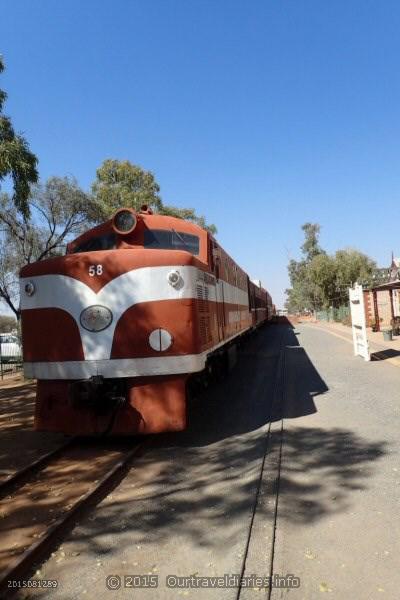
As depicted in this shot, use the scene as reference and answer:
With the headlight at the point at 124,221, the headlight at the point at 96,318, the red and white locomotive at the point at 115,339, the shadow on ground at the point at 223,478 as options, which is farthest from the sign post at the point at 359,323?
the headlight at the point at 96,318

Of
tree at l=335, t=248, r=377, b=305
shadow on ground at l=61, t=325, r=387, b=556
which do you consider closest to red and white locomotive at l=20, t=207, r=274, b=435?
shadow on ground at l=61, t=325, r=387, b=556

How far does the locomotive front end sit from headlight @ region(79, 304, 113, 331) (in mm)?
12

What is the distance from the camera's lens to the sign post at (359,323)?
47.3 ft

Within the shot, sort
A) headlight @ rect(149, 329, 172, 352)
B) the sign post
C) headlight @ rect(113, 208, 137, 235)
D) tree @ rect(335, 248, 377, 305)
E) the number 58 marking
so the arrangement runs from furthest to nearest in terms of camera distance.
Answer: tree @ rect(335, 248, 377, 305)
the sign post
headlight @ rect(113, 208, 137, 235)
the number 58 marking
headlight @ rect(149, 329, 172, 352)

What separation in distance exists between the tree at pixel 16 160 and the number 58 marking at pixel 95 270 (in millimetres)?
6760

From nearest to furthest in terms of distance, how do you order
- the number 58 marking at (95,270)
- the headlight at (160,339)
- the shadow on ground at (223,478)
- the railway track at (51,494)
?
1. the railway track at (51,494)
2. the shadow on ground at (223,478)
3. the headlight at (160,339)
4. the number 58 marking at (95,270)

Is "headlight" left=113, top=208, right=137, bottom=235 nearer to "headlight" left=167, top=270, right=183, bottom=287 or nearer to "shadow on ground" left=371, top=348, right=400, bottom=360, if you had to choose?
"headlight" left=167, top=270, right=183, bottom=287

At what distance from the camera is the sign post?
1441cm

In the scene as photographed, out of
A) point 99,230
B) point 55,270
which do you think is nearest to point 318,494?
point 55,270

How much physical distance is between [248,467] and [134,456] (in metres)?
1.43

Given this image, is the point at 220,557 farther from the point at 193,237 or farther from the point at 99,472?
the point at 193,237

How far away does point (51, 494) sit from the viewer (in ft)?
15.8

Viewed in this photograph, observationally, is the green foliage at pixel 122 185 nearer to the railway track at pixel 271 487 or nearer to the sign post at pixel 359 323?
the sign post at pixel 359 323

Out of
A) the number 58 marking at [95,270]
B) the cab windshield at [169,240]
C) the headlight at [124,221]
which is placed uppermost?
the headlight at [124,221]
